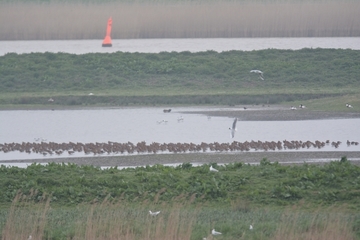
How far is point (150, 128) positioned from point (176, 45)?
35410 mm

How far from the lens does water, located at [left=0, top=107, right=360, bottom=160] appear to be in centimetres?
2505

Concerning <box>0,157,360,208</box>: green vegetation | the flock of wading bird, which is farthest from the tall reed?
the flock of wading bird

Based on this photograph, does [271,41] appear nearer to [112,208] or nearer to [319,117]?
[319,117]

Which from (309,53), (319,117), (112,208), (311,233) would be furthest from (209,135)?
(309,53)

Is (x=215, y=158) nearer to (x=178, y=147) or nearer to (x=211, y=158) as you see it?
(x=211, y=158)

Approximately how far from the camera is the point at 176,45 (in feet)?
208

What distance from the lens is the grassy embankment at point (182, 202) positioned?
10234 millimetres

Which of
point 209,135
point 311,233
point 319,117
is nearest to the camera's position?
point 311,233

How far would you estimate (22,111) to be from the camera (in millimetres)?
35031

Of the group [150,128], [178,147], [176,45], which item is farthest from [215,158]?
[176,45]

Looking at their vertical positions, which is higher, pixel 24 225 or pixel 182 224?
pixel 182 224

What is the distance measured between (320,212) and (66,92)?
30.5m

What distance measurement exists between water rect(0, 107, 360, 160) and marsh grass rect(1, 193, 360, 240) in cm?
1075

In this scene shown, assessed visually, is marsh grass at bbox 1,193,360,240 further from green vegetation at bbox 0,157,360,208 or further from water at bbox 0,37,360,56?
water at bbox 0,37,360,56
